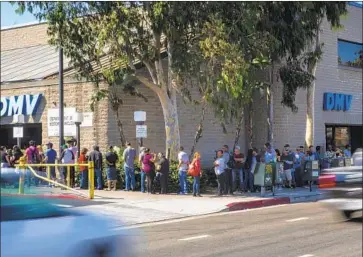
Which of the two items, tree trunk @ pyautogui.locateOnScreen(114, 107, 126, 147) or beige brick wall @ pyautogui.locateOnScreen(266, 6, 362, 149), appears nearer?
tree trunk @ pyautogui.locateOnScreen(114, 107, 126, 147)

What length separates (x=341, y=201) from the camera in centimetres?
157

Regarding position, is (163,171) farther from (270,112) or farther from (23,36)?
(23,36)

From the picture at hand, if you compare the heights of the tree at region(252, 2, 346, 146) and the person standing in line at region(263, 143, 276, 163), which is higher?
the tree at region(252, 2, 346, 146)

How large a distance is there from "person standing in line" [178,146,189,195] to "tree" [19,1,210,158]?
113 inches

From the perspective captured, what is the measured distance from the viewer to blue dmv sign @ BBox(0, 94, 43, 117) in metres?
23.3

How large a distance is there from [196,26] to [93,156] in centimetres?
546

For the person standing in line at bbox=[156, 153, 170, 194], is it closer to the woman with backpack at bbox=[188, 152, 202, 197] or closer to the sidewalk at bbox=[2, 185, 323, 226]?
the sidewalk at bbox=[2, 185, 323, 226]

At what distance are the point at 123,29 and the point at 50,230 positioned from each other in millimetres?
13705

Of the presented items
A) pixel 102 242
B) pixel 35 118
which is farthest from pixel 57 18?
pixel 102 242

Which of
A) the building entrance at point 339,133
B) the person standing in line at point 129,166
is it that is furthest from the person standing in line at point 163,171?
the building entrance at point 339,133

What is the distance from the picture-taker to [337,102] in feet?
96.4

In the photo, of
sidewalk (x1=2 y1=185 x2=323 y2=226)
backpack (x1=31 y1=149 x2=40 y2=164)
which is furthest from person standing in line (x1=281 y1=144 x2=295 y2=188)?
backpack (x1=31 y1=149 x2=40 y2=164)

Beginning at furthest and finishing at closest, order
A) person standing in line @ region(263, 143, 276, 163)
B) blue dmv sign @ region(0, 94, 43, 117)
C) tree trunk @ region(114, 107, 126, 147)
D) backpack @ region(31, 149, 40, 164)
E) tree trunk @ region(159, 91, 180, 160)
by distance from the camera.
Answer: blue dmv sign @ region(0, 94, 43, 117) → tree trunk @ region(114, 107, 126, 147) → backpack @ region(31, 149, 40, 164) → tree trunk @ region(159, 91, 180, 160) → person standing in line @ region(263, 143, 276, 163)

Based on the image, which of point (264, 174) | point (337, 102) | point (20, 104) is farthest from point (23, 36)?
point (264, 174)
